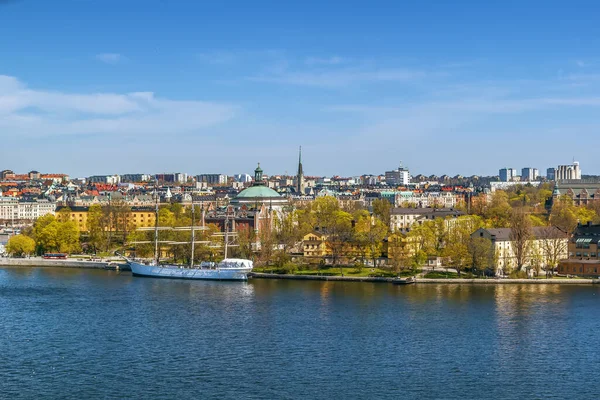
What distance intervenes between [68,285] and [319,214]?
766 inches

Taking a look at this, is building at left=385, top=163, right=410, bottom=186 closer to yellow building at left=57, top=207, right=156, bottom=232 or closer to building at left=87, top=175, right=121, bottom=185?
building at left=87, top=175, right=121, bottom=185

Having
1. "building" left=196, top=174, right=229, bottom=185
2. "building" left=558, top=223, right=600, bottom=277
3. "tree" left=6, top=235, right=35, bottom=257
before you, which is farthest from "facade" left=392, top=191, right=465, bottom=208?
"building" left=196, top=174, right=229, bottom=185

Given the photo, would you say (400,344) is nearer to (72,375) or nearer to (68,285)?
(72,375)

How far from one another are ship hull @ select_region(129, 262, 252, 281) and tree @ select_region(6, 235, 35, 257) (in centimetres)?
927

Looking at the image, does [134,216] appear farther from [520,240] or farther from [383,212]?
[520,240]

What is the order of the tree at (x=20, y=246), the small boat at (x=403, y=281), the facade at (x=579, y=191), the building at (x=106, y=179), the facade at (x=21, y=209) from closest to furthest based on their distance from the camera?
the small boat at (x=403, y=281) → the tree at (x=20, y=246) → the facade at (x=579, y=191) → the facade at (x=21, y=209) → the building at (x=106, y=179)

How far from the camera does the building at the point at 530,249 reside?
1356 inches

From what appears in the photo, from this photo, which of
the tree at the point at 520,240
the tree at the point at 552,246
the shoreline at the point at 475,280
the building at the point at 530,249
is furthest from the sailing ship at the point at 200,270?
the tree at the point at 552,246

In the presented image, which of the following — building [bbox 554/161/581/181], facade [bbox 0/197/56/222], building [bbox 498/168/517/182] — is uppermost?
building [bbox 498/168/517/182]

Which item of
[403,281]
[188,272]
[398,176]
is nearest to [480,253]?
[403,281]

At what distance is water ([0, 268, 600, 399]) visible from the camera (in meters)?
16.8

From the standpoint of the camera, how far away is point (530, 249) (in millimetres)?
35406

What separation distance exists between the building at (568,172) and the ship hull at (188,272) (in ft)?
266

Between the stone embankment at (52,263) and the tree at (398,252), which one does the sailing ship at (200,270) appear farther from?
the tree at (398,252)
